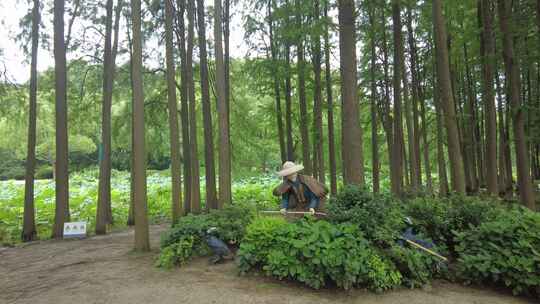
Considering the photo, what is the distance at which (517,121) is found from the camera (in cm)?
864

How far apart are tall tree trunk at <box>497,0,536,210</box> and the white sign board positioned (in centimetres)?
1235

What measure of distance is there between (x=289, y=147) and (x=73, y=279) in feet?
28.2

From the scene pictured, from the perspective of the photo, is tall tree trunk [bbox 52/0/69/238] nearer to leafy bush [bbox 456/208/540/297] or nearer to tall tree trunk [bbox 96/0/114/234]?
tall tree trunk [bbox 96/0/114/234]

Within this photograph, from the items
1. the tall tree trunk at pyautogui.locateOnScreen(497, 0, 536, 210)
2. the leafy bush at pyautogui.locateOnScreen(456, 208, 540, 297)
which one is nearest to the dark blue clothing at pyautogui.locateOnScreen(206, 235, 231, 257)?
the leafy bush at pyautogui.locateOnScreen(456, 208, 540, 297)

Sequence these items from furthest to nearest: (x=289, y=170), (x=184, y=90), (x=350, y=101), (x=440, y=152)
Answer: (x=440, y=152), (x=184, y=90), (x=350, y=101), (x=289, y=170)

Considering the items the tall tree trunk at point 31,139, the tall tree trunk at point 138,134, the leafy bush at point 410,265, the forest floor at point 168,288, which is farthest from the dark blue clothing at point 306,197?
the tall tree trunk at point 31,139

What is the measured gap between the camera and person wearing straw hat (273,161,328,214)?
6.14 m

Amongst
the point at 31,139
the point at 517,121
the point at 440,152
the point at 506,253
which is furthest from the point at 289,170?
the point at 440,152

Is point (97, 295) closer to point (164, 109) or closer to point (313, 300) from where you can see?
point (313, 300)

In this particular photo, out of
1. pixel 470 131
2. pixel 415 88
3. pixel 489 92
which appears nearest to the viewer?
pixel 489 92

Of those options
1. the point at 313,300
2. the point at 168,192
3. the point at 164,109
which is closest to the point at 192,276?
the point at 313,300

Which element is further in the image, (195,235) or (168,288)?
(195,235)

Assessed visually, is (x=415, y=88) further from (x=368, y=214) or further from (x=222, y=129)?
(x=368, y=214)

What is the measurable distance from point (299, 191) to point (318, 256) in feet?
6.63
